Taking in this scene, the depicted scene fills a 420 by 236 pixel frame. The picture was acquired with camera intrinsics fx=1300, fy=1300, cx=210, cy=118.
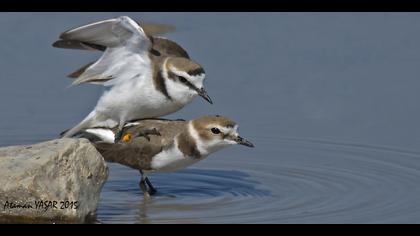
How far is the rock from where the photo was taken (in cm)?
1109

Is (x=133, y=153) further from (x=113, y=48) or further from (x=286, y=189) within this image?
(x=286, y=189)

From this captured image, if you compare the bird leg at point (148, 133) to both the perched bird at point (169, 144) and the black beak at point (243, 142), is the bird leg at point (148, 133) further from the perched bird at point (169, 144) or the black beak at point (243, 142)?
the black beak at point (243, 142)

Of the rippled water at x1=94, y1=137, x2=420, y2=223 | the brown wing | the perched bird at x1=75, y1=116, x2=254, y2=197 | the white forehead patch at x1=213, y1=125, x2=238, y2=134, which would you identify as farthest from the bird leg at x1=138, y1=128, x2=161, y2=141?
the white forehead patch at x1=213, y1=125, x2=238, y2=134

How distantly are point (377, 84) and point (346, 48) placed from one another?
95cm

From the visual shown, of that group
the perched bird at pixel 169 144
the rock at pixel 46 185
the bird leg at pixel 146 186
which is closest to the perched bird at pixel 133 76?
the perched bird at pixel 169 144

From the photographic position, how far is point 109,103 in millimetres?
14062

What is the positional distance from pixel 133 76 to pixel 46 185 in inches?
121

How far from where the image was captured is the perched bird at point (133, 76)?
13.6 metres

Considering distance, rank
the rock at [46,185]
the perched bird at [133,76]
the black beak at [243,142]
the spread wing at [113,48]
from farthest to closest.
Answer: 1. the perched bird at [133,76]
2. the spread wing at [113,48]
3. the black beak at [243,142]
4. the rock at [46,185]

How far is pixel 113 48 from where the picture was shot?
13.9 m

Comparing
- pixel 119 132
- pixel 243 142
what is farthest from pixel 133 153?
pixel 243 142

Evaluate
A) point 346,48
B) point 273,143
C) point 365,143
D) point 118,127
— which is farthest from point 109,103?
point 346,48

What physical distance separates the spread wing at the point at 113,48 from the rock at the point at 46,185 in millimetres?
2239

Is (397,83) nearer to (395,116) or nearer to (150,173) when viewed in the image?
(395,116)
